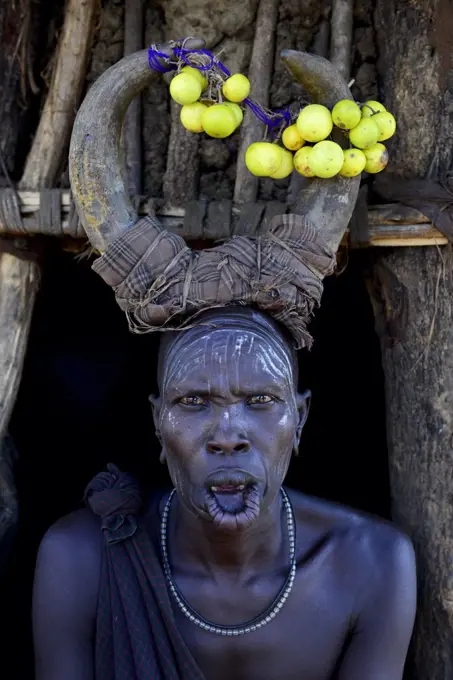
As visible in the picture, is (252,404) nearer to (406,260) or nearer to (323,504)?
(323,504)

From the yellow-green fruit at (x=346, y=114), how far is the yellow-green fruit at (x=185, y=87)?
→ 35cm

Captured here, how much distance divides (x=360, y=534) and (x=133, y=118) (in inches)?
58.6

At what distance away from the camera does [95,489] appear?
221 centimetres

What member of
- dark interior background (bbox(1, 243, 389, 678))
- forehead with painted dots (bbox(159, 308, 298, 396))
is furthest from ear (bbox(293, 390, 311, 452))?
dark interior background (bbox(1, 243, 389, 678))

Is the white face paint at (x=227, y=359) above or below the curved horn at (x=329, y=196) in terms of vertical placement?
below

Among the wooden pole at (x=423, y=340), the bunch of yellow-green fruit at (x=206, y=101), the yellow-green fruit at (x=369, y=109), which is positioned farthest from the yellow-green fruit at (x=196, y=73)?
the wooden pole at (x=423, y=340)

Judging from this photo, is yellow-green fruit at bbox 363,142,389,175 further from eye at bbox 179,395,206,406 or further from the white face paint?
eye at bbox 179,395,206,406

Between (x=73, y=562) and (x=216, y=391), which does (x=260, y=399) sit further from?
(x=73, y=562)

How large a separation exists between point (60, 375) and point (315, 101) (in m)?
1.79

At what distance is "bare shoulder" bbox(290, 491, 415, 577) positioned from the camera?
2070 millimetres

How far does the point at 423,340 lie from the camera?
2.21 m

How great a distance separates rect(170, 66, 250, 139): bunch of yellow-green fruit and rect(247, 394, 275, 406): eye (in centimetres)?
67

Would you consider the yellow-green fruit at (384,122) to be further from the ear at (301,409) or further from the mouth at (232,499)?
the mouth at (232,499)

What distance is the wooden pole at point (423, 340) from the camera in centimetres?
213
